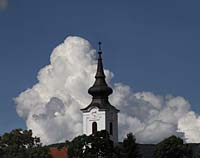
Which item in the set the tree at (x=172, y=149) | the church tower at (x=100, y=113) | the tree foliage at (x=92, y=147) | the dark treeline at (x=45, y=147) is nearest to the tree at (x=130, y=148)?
the dark treeline at (x=45, y=147)

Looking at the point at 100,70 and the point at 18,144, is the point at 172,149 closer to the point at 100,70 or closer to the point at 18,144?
the point at 100,70

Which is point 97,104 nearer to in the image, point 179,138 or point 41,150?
point 179,138

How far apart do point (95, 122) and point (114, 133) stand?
2796 mm

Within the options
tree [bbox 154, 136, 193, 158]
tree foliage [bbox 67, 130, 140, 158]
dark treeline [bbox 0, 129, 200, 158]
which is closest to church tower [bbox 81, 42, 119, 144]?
tree [bbox 154, 136, 193, 158]

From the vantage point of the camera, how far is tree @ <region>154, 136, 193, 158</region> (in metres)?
96.5

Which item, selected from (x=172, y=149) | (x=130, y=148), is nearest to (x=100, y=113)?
(x=130, y=148)

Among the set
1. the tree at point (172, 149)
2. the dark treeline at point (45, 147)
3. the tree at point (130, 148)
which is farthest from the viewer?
the tree at point (172, 149)

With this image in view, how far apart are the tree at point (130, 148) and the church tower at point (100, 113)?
6990mm

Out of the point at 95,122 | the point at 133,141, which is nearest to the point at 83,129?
the point at 95,122

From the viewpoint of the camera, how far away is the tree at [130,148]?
283 feet

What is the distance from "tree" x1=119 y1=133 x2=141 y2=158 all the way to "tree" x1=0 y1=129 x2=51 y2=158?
10.9 meters

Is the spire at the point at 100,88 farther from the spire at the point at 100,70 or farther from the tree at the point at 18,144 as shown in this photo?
the tree at the point at 18,144

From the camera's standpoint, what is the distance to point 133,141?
287 feet

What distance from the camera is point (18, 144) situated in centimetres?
7881
